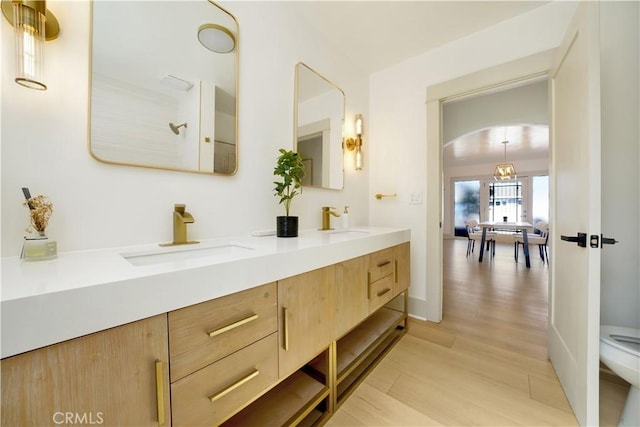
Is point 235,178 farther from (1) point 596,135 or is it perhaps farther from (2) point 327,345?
(1) point 596,135

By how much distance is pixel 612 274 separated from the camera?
1567mm

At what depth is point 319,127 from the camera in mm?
2012

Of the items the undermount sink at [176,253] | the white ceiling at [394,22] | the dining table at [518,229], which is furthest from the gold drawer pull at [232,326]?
the dining table at [518,229]

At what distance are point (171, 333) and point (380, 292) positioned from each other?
1265mm

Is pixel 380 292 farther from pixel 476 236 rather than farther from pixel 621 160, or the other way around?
pixel 476 236

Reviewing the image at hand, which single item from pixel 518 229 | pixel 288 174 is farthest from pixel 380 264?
pixel 518 229

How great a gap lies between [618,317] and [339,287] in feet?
6.11

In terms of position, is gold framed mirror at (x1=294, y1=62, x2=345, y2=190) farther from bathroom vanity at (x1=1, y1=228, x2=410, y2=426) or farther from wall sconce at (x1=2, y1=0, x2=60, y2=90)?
wall sconce at (x1=2, y1=0, x2=60, y2=90)

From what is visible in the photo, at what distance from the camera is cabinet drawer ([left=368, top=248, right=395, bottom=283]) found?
1.50 m

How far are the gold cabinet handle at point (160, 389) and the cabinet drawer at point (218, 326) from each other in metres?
0.03

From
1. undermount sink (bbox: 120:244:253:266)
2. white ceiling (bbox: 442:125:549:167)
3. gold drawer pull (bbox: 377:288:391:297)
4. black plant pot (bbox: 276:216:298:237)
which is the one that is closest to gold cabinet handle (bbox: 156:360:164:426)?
undermount sink (bbox: 120:244:253:266)

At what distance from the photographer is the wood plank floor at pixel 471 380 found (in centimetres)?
124

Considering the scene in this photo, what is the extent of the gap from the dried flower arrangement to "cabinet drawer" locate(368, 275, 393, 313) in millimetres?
1450

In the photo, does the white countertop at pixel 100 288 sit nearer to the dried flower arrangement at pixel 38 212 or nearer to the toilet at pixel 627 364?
the dried flower arrangement at pixel 38 212
